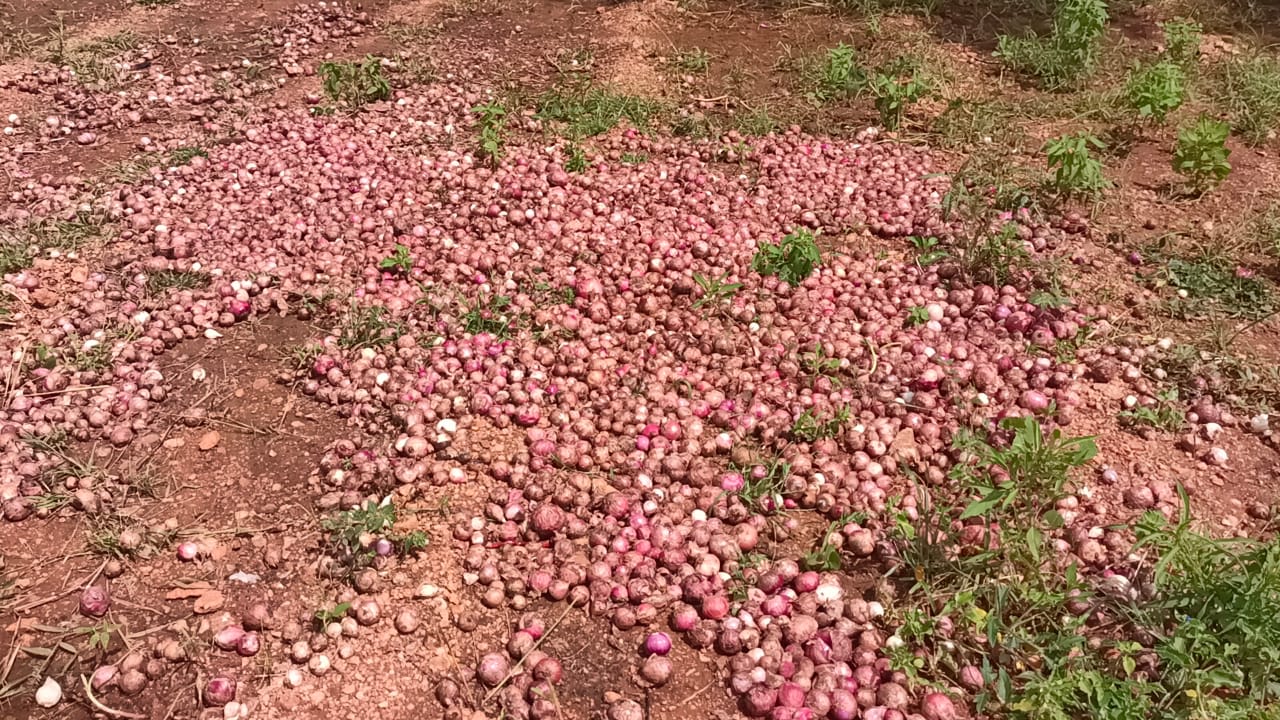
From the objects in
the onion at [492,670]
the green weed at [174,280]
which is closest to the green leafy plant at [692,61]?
the green weed at [174,280]

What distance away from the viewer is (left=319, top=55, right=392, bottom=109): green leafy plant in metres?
6.73

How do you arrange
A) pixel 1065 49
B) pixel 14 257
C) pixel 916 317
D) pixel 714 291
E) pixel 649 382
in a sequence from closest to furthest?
pixel 649 382 < pixel 916 317 < pixel 714 291 < pixel 14 257 < pixel 1065 49

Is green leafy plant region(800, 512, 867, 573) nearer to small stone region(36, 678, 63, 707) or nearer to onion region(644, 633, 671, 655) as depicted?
onion region(644, 633, 671, 655)

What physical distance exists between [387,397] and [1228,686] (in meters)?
3.68

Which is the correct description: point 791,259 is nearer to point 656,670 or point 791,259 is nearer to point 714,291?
point 714,291

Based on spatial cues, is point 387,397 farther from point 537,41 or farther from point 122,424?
point 537,41

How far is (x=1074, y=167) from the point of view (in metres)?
5.27

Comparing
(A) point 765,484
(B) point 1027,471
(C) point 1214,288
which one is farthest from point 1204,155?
(A) point 765,484

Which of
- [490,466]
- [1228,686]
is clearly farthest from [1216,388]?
[490,466]

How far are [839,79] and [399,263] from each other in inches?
143

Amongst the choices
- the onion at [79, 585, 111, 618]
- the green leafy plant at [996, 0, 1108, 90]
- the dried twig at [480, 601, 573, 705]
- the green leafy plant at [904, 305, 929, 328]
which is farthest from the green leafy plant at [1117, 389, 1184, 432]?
the onion at [79, 585, 111, 618]

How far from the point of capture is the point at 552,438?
416cm

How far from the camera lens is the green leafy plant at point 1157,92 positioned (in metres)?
5.82

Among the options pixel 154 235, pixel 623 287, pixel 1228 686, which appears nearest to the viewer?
pixel 1228 686
